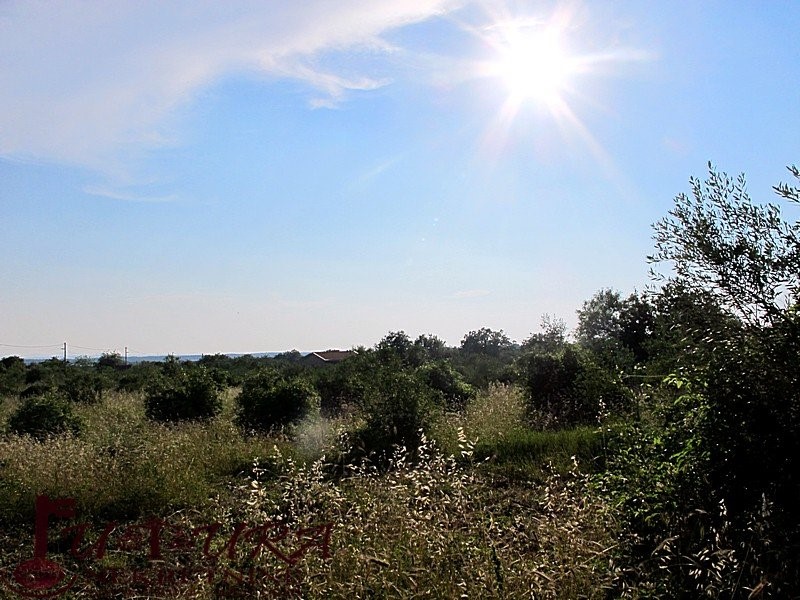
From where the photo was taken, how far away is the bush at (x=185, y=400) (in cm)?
1247

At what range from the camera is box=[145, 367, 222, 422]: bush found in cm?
1247

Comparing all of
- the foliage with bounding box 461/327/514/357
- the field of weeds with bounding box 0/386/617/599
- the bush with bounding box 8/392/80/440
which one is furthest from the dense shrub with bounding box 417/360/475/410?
the foliage with bounding box 461/327/514/357

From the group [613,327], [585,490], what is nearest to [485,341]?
Result: [613,327]

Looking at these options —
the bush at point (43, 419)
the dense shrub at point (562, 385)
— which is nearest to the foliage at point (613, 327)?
the dense shrub at point (562, 385)

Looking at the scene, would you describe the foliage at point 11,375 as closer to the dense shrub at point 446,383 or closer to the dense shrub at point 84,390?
the dense shrub at point 84,390

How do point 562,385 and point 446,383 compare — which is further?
point 446,383

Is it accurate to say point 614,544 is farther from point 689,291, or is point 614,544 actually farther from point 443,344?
point 443,344

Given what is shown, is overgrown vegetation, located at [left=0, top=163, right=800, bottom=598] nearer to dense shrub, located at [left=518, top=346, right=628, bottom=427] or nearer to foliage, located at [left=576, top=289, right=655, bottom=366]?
dense shrub, located at [left=518, top=346, right=628, bottom=427]

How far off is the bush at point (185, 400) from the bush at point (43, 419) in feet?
6.85

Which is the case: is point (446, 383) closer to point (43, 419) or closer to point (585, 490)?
point (43, 419)

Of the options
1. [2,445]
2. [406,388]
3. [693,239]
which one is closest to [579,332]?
[406,388]

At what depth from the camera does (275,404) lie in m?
11.5

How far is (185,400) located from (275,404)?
2191 millimetres

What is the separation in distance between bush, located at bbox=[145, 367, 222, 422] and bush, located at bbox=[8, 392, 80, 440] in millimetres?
2086
